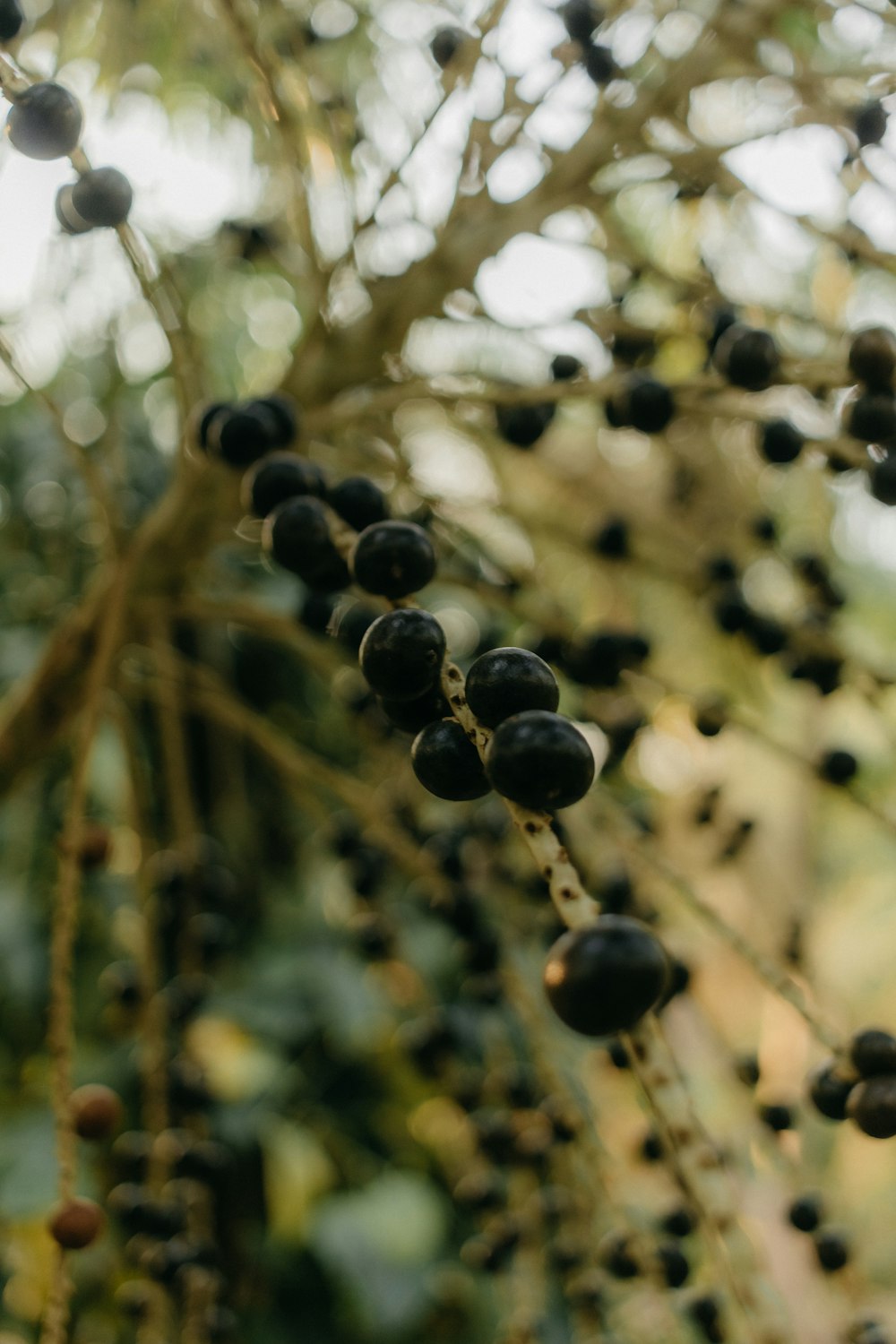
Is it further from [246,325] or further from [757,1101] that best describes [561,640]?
[246,325]

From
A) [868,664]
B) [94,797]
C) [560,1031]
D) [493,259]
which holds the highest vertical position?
[493,259]

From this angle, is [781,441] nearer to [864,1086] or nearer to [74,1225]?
[864,1086]

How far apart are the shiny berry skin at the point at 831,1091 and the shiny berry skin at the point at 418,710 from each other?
29 cm

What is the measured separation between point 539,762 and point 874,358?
1.42 ft

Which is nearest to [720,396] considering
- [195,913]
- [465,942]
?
[465,942]

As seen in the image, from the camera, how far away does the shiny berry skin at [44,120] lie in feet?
1.80

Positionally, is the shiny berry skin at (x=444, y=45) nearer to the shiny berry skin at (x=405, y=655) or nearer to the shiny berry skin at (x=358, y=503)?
the shiny berry skin at (x=358, y=503)

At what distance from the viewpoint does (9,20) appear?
1.98 ft

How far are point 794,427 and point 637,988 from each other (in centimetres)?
56

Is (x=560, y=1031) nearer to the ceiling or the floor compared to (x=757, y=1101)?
nearer to the floor

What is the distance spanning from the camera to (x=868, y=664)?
0.84 m

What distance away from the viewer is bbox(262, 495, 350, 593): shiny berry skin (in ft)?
1.94

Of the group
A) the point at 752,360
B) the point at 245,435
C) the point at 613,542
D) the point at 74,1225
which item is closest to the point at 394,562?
the point at 245,435

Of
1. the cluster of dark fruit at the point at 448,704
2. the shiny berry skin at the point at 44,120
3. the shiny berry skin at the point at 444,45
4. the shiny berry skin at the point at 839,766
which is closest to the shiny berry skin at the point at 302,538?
the cluster of dark fruit at the point at 448,704
